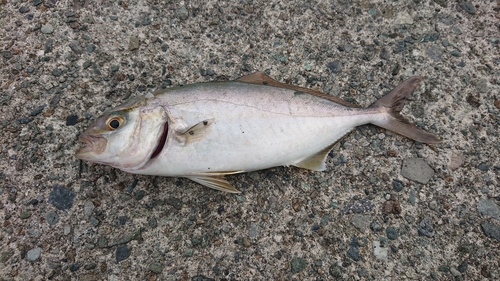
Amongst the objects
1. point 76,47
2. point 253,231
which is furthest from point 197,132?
point 76,47

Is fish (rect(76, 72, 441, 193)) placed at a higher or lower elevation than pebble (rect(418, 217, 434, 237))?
higher

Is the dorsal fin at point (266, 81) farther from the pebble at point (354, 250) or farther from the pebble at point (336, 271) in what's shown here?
the pebble at point (336, 271)

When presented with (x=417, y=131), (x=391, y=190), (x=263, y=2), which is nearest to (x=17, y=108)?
(x=263, y=2)

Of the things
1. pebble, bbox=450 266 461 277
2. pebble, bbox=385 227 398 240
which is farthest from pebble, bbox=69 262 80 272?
pebble, bbox=450 266 461 277

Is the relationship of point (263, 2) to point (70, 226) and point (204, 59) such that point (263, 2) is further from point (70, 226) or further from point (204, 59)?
point (70, 226)

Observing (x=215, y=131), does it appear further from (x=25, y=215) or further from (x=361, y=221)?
(x=25, y=215)

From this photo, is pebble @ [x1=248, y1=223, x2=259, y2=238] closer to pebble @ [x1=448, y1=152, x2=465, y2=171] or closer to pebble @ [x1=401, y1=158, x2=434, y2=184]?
pebble @ [x1=401, y1=158, x2=434, y2=184]

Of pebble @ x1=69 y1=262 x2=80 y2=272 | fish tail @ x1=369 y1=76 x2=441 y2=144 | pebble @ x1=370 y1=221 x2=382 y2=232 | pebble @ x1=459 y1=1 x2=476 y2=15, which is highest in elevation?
pebble @ x1=459 y1=1 x2=476 y2=15
